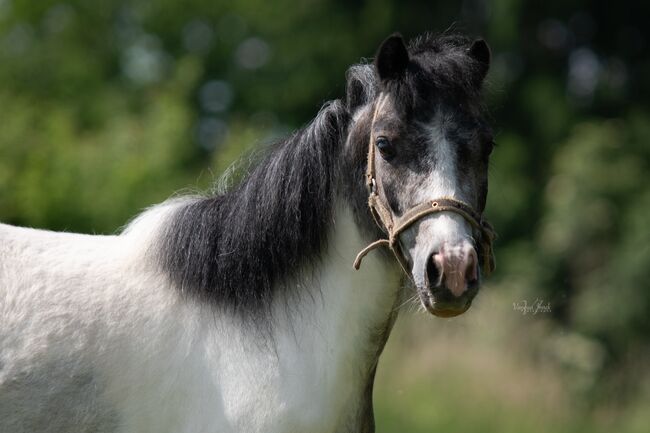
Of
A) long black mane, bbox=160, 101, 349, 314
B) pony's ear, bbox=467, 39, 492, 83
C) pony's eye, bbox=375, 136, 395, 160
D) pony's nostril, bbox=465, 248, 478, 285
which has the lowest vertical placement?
pony's nostril, bbox=465, 248, 478, 285

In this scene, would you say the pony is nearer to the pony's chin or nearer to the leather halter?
the leather halter

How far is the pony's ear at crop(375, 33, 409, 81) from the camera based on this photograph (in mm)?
3896

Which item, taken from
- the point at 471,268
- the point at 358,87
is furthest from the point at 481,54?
the point at 471,268

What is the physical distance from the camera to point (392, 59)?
3.94 meters

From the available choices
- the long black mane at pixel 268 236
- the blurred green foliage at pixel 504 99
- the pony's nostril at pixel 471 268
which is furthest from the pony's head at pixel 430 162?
the blurred green foliage at pixel 504 99

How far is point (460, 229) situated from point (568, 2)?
657 inches

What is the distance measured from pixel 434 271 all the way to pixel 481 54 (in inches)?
44.6

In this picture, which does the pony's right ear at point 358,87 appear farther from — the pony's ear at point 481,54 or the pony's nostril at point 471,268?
the pony's nostril at point 471,268

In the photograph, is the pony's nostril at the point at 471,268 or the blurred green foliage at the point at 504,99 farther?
the blurred green foliage at the point at 504,99

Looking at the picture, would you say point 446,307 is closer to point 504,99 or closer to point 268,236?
point 268,236

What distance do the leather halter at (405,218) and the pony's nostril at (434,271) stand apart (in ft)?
0.60

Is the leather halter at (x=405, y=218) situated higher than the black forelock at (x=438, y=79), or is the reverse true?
the black forelock at (x=438, y=79)

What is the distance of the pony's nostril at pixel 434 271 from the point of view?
3525 millimetres

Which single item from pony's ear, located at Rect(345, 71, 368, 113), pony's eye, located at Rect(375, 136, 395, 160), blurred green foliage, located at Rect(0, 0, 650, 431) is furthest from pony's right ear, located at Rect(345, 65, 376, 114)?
blurred green foliage, located at Rect(0, 0, 650, 431)
